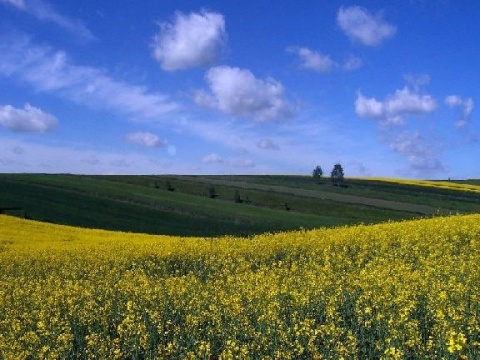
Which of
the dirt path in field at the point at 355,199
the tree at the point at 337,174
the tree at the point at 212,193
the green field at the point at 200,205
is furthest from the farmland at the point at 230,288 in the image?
the tree at the point at 337,174

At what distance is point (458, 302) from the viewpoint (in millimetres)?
10195

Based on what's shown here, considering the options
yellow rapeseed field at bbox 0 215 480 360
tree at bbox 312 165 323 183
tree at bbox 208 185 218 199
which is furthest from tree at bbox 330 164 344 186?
yellow rapeseed field at bbox 0 215 480 360

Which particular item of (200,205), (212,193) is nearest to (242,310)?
(200,205)

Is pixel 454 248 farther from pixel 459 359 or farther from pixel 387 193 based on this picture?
pixel 387 193

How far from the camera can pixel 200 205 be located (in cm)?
6109

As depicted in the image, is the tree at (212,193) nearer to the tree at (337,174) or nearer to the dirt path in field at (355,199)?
the dirt path in field at (355,199)

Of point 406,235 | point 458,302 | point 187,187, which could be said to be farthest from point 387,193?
point 458,302

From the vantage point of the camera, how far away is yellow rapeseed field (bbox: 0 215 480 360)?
314 inches

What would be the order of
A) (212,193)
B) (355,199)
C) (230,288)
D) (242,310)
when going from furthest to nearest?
1. (355,199)
2. (212,193)
3. (230,288)
4. (242,310)

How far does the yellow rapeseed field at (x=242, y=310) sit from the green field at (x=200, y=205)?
2560 cm

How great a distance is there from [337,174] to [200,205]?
4869 centimetres

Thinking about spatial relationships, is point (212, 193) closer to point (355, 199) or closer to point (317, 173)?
point (355, 199)

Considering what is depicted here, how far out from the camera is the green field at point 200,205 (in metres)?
48.6

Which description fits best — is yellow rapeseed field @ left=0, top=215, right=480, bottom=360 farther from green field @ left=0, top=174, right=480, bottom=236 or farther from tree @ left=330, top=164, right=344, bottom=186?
tree @ left=330, top=164, right=344, bottom=186
